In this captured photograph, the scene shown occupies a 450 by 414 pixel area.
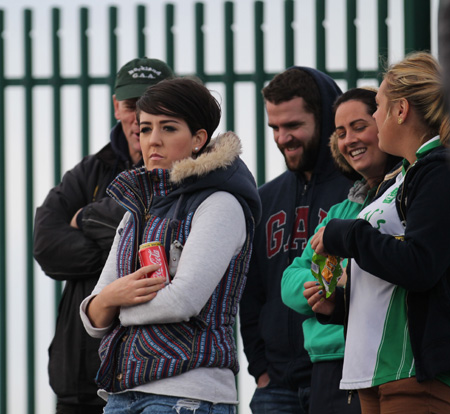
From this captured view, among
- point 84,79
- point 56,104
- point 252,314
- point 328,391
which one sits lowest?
point 328,391

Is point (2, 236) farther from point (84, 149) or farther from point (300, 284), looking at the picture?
point (300, 284)

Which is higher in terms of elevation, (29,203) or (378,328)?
(29,203)

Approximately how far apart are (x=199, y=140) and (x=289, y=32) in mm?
3056

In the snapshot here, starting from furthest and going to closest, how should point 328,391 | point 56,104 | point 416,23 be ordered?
point 56,104, point 416,23, point 328,391

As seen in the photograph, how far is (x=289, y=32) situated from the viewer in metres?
5.62

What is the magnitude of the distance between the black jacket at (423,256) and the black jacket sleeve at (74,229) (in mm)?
1390

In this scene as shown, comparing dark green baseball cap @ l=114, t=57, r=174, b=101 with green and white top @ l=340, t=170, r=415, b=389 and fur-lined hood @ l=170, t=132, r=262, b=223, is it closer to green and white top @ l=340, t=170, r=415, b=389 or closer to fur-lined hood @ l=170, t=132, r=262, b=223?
fur-lined hood @ l=170, t=132, r=262, b=223

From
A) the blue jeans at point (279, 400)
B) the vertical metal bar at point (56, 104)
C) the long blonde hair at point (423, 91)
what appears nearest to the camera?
the long blonde hair at point (423, 91)

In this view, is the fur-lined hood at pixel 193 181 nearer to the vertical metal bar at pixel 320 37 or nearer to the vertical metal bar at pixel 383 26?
the vertical metal bar at pixel 320 37

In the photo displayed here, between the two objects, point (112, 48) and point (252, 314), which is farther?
point (112, 48)

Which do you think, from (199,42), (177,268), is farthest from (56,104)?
(177,268)

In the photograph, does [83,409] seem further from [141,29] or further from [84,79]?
[141,29]

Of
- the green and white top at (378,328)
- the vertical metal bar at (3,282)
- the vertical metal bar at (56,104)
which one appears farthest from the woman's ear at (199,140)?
the vertical metal bar at (3,282)

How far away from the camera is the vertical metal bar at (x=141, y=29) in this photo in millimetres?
5688
